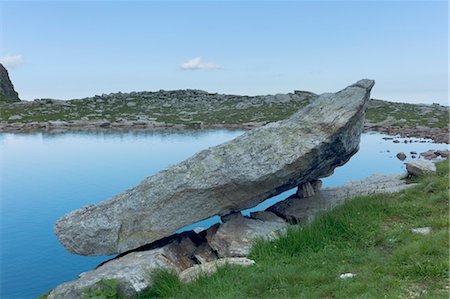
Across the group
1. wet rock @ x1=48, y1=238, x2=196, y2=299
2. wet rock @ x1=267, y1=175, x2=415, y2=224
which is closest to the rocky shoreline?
wet rock @ x1=267, y1=175, x2=415, y2=224

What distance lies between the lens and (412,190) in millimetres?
17750

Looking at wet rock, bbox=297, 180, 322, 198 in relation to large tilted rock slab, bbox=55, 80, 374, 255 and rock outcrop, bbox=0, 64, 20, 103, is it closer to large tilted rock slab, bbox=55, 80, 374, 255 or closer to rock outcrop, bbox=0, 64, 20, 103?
large tilted rock slab, bbox=55, 80, 374, 255

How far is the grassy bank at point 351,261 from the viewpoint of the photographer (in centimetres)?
1084

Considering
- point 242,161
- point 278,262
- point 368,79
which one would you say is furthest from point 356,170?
point 278,262

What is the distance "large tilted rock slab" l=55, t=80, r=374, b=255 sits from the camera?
1589cm

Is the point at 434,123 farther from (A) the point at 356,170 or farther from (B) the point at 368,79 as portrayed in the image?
(B) the point at 368,79

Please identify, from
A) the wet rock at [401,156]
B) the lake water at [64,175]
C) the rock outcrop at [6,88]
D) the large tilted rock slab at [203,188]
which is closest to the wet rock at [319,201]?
the large tilted rock slab at [203,188]

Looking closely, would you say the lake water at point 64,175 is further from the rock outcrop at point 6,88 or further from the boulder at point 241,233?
the rock outcrop at point 6,88

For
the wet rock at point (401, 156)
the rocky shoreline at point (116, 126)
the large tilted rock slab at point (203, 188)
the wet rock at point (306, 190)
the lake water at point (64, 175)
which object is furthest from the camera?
the rocky shoreline at point (116, 126)

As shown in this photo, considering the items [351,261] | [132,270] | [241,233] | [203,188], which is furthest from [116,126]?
[351,261]

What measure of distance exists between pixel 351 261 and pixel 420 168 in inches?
418

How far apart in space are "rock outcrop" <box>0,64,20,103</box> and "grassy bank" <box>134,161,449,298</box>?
130003 millimetres

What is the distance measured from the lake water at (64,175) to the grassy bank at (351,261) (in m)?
8.21

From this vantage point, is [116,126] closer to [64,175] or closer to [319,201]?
[64,175]
